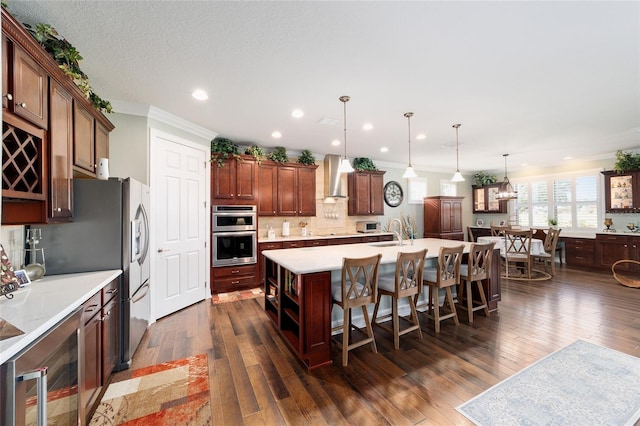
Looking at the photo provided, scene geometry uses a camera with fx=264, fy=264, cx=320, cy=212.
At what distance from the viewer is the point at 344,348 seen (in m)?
2.36

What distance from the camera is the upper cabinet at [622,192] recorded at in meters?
5.60

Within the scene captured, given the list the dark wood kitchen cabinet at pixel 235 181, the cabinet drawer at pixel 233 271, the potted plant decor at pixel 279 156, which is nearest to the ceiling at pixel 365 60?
the dark wood kitchen cabinet at pixel 235 181

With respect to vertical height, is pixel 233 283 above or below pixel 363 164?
below

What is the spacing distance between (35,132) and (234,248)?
309 centimetres

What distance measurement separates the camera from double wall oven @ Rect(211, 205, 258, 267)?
4.38 metres

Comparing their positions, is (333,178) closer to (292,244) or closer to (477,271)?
(292,244)

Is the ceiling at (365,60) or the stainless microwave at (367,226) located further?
the stainless microwave at (367,226)

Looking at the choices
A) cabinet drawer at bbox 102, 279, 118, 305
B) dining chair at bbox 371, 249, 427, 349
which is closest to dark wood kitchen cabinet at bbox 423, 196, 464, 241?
dining chair at bbox 371, 249, 427, 349

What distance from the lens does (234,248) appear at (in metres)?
4.53

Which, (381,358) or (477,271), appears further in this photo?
(477,271)

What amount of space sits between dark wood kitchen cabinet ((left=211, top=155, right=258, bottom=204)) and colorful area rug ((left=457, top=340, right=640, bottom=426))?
4.10 meters

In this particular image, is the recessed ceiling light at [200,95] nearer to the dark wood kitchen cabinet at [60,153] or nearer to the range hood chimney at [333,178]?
the dark wood kitchen cabinet at [60,153]

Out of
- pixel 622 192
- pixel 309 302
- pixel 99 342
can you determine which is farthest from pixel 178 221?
pixel 622 192

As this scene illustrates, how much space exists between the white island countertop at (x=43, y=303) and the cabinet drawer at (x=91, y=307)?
56mm
